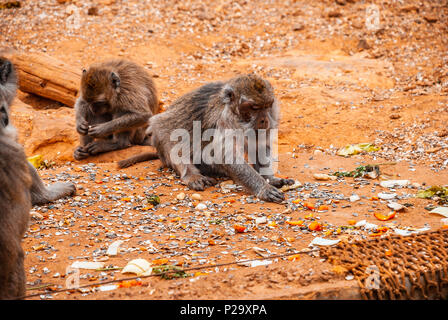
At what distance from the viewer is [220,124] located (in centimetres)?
658

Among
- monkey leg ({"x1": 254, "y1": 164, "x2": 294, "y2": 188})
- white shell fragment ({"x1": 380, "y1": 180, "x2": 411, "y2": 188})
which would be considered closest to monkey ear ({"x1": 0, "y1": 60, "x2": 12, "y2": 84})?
monkey leg ({"x1": 254, "y1": 164, "x2": 294, "y2": 188})

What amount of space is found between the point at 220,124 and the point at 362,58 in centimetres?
694

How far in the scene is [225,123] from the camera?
6516mm

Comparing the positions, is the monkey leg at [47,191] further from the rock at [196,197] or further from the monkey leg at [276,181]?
the monkey leg at [276,181]

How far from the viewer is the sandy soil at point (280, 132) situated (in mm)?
4574

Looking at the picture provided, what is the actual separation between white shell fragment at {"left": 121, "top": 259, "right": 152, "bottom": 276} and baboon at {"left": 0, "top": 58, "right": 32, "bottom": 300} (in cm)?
98

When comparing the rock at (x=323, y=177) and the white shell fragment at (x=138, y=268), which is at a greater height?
the rock at (x=323, y=177)

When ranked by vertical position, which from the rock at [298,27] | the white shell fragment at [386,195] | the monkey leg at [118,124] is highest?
the rock at [298,27]

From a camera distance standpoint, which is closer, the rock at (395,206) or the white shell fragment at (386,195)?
the rock at (395,206)

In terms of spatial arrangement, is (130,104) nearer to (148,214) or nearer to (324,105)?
(148,214)

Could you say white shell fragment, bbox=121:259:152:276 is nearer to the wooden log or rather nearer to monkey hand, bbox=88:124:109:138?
monkey hand, bbox=88:124:109:138

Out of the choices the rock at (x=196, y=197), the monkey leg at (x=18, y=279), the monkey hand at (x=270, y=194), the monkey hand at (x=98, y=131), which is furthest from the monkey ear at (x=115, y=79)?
the monkey leg at (x=18, y=279)

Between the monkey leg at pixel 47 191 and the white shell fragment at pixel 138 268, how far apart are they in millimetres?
2035
